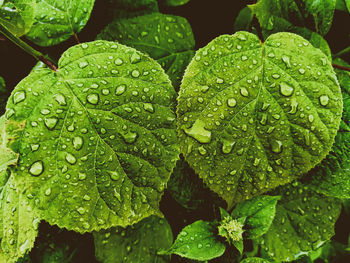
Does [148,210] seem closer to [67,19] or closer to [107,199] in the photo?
[107,199]

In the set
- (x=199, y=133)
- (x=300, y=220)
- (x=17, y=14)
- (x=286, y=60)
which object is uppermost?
(x=17, y=14)

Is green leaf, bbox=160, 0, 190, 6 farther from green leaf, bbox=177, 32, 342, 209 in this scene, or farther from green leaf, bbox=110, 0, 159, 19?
green leaf, bbox=177, 32, 342, 209

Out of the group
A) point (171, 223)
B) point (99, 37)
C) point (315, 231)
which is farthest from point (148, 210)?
point (315, 231)

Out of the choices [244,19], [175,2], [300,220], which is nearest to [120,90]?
[175,2]

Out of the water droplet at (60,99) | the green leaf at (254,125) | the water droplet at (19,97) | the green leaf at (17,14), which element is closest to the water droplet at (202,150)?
the green leaf at (254,125)

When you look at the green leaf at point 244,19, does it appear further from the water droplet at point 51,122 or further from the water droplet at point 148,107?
the water droplet at point 51,122

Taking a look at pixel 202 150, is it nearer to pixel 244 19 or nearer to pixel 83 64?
pixel 83 64
